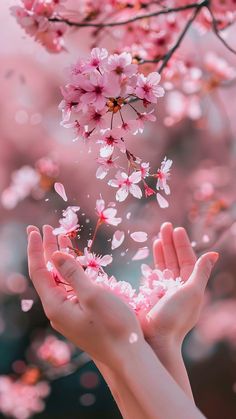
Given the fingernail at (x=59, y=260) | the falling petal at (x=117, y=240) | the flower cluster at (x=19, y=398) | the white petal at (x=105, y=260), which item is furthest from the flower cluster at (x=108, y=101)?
the flower cluster at (x=19, y=398)

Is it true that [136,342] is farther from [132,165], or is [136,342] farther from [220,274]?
[220,274]

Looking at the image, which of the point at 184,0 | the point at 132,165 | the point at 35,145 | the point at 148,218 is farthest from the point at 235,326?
the point at 132,165

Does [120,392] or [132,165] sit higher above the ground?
[132,165]

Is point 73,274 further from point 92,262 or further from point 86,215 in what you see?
point 86,215

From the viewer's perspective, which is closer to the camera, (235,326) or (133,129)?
(133,129)

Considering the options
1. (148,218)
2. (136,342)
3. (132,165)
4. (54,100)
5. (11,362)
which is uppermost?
(132,165)

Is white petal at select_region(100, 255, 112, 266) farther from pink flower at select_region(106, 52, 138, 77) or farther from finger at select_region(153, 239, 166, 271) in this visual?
pink flower at select_region(106, 52, 138, 77)
